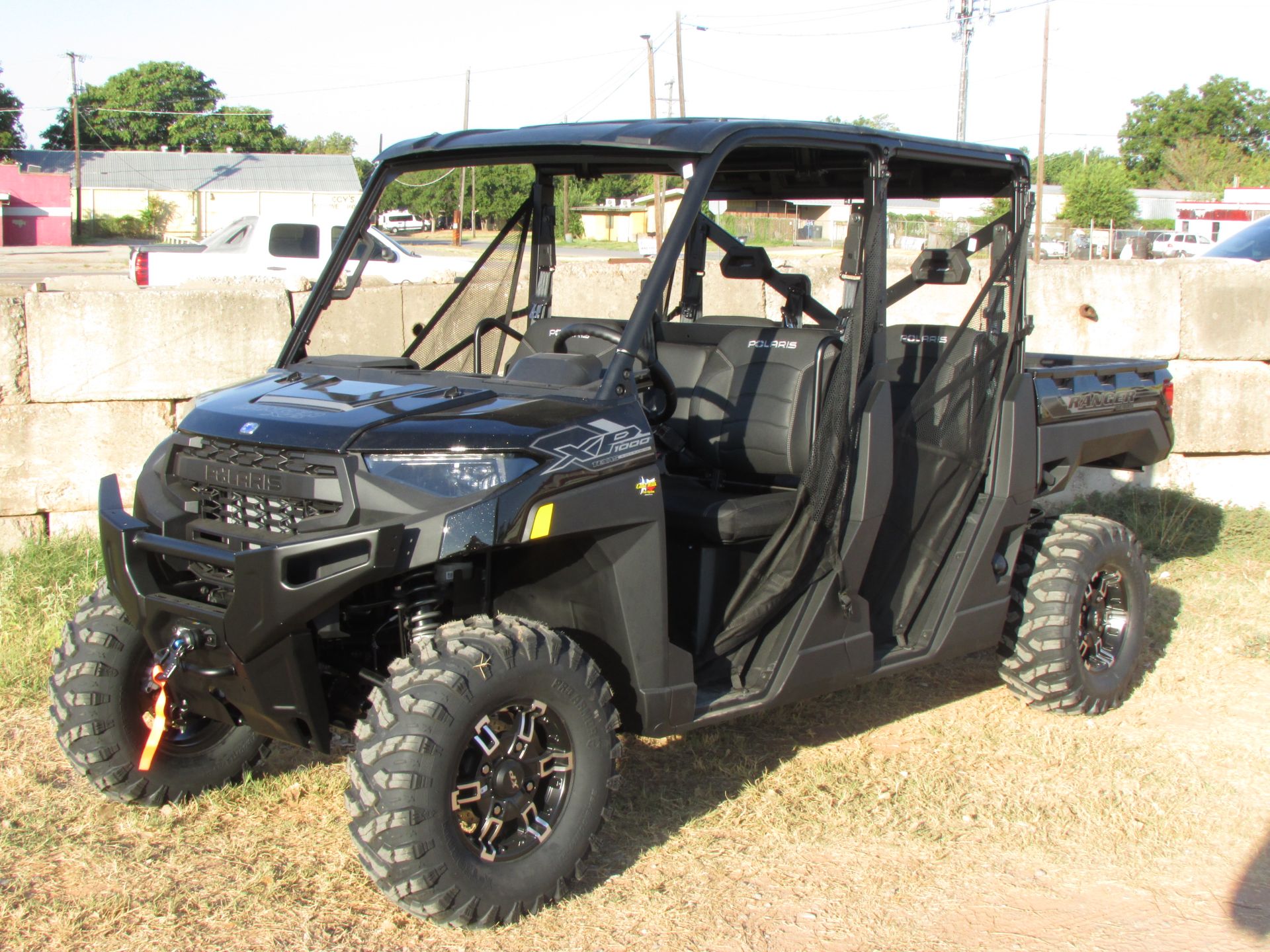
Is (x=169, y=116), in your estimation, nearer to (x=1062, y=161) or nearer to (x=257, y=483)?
(x=1062, y=161)

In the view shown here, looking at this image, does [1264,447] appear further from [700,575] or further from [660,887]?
[660,887]

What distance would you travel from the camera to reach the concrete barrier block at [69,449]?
6.81 m

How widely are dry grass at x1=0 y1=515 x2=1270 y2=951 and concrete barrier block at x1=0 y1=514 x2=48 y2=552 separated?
5.20ft

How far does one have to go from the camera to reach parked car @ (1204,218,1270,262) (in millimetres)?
11000

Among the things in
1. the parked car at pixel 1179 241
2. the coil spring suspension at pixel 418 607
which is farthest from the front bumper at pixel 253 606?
the parked car at pixel 1179 241

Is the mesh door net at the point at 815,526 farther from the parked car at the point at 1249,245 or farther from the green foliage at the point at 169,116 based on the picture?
the green foliage at the point at 169,116

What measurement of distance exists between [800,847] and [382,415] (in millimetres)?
2018

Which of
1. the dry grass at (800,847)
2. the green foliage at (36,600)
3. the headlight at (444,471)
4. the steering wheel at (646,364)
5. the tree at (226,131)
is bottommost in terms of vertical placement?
the dry grass at (800,847)

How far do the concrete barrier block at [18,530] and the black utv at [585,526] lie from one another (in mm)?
2408

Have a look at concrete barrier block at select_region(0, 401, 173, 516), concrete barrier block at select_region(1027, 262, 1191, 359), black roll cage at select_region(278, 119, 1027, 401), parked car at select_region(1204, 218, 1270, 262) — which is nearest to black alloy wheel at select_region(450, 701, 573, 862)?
black roll cage at select_region(278, 119, 1027, 401)

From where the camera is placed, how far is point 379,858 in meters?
3.44

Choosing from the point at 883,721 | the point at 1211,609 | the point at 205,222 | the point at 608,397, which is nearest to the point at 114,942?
the point at 608,397

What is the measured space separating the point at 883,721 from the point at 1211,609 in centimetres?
262

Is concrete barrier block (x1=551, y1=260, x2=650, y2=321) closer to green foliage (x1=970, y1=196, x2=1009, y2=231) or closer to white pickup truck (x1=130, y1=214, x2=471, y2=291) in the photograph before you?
green foliage (x1=970, y1=196, x2=1009, y2=231)
